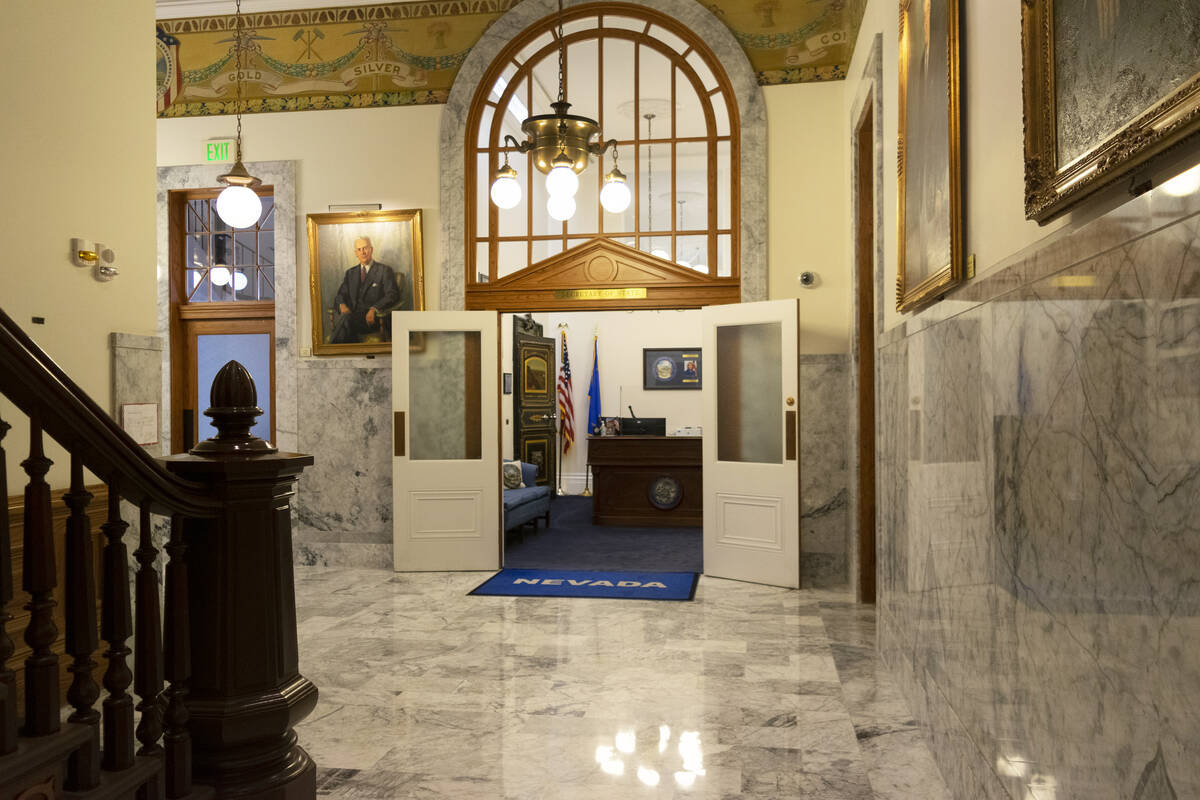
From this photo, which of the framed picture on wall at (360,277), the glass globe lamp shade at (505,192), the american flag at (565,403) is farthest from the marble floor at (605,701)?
the american flag at (565,403)

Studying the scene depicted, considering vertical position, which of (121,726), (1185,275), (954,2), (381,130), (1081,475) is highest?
(381,130)

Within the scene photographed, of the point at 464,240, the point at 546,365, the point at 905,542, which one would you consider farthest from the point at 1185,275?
the point at 546,365

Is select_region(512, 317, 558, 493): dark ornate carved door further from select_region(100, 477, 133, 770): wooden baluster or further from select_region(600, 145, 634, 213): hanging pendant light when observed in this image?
select_region(100, 477, 133, 770): wooden baluster

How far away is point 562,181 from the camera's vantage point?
595 centimetres

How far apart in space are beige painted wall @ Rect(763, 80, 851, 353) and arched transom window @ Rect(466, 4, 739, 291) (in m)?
0.33

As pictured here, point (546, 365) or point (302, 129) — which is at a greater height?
point (302, 129)

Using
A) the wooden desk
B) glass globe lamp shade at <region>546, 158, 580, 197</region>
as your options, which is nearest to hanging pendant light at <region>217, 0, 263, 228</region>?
glass globe lamp shade at <region>546, 158, 580, 197</region>

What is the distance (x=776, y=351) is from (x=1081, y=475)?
488 cm

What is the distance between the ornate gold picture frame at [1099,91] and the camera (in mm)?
1436

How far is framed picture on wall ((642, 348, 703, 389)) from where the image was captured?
12.9 metres

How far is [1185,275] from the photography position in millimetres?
1415

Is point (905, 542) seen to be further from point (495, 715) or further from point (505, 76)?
point (505, 76)

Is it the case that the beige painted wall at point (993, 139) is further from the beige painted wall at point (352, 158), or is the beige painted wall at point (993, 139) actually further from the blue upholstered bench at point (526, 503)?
the blue upholstered bench at point (526, 503)

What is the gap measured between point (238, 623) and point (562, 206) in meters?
4.72
